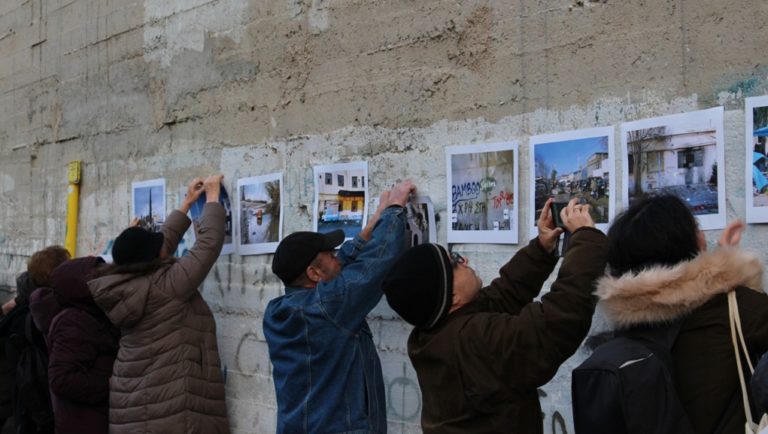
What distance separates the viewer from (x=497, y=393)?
98.2 inches

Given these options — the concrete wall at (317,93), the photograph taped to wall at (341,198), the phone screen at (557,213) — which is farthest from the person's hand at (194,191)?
the phone screen at (557,213)

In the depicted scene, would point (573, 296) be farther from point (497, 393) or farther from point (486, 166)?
point (486, 166)

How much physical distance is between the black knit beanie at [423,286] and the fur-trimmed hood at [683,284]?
22.9 inches

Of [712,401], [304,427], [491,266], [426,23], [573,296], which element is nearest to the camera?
[712,401]

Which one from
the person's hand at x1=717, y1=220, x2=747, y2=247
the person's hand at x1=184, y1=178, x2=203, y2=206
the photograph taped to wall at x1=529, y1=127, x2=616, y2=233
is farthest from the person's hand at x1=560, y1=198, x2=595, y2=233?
the person's hand at x1=184, y1=178, x2=203, y2=206

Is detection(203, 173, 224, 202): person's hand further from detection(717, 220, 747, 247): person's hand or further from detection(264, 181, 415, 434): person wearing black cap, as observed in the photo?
detection(717, 220, 747, 247): person's hand

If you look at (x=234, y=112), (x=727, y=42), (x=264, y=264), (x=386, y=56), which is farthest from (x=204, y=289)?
(x=727, y=42)

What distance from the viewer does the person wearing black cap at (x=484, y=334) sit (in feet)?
7.93

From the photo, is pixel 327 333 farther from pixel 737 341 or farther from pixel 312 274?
pixel 737 341

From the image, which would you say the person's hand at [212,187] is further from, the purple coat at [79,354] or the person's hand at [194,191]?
the purple coat at [79,354]

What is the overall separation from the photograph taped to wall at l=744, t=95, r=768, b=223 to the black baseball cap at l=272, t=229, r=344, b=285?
5.58 feet

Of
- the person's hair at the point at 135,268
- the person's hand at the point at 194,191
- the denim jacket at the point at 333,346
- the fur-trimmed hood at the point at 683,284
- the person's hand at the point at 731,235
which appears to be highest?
the person's hand at the point at 194,191

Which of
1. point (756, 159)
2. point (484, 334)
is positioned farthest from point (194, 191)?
point (756, 159)

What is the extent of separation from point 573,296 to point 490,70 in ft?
5.15
